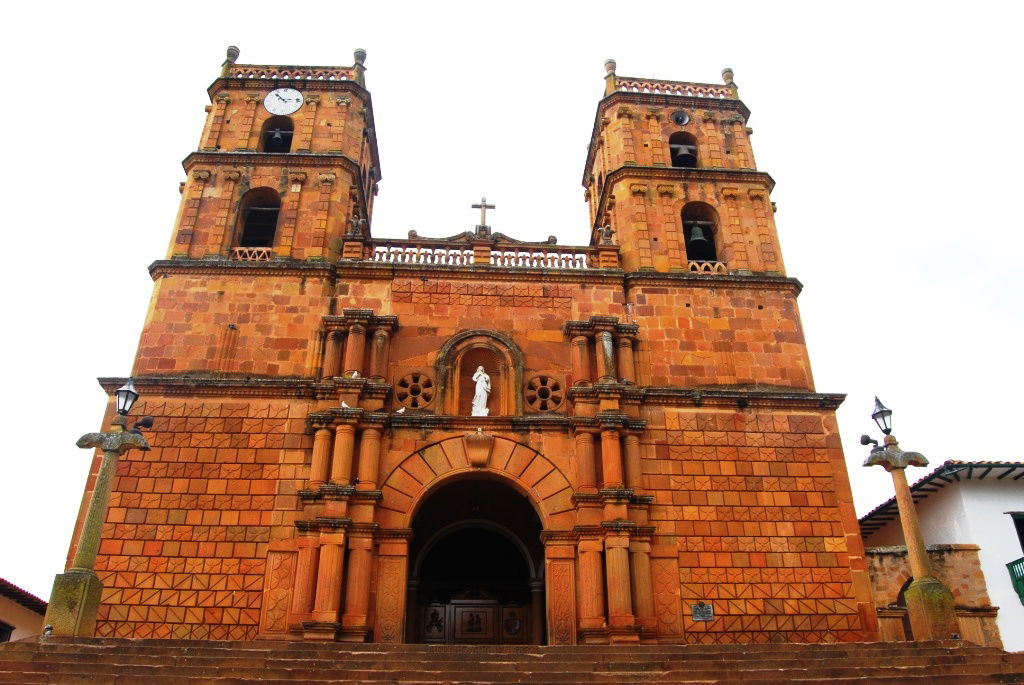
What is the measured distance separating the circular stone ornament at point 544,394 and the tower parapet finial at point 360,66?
11095 millimetres

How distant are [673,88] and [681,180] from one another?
4018mm

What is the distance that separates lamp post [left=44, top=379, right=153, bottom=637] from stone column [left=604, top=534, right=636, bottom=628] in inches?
340

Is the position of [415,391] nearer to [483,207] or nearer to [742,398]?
[483,207]

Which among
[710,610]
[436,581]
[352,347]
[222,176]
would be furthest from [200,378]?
[710,610]

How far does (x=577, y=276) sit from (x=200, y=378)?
889cm

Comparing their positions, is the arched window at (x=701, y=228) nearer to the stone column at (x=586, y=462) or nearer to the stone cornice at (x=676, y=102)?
the stone cornice at (x=676, y=102)

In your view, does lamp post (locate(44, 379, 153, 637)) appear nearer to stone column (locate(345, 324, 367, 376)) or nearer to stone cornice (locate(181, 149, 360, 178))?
stone column (locate(345, 324, 367, 376))

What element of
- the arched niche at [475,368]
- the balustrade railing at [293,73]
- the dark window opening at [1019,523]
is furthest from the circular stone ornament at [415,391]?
the dark window opening at [1019,523]

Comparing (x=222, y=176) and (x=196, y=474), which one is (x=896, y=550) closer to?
(x=196, y=474)

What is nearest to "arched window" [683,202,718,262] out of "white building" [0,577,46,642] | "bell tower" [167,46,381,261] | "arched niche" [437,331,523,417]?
"arched niche" [437,331,523,417]

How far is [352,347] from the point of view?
674 inches

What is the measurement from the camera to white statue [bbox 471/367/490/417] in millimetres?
16672

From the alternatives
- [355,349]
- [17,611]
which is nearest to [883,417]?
[355,349]

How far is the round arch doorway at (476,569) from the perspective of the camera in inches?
741
